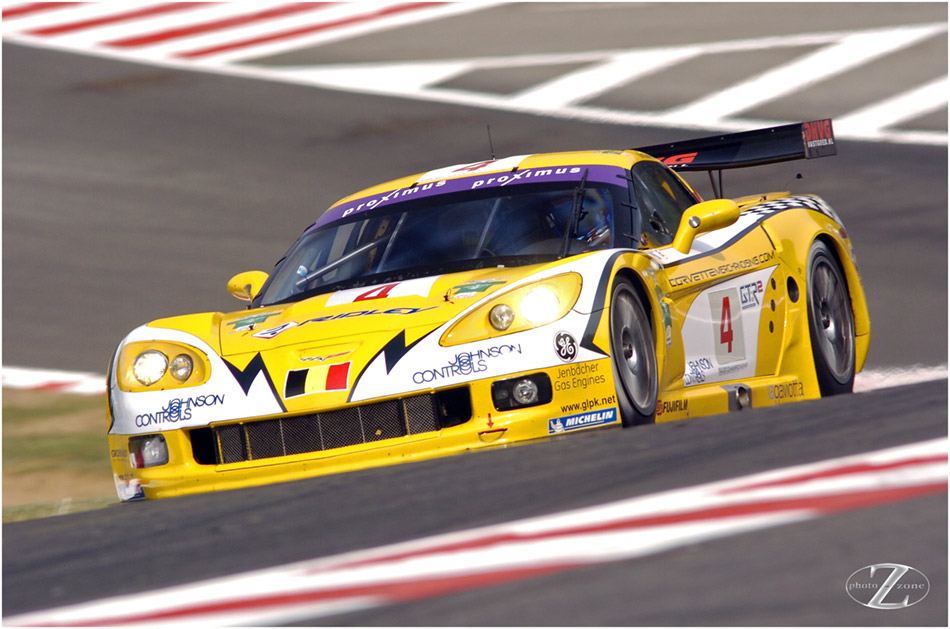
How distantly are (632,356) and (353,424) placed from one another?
105cm

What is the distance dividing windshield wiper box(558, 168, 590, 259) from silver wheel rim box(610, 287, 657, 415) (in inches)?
21.3

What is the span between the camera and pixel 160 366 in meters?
5.43

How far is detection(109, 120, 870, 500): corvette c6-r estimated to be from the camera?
5.02 metres

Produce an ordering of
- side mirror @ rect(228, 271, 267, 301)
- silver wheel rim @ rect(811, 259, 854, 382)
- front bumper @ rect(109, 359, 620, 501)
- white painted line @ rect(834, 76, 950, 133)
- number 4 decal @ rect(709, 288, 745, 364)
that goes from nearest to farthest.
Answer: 1. front bumper @ rect(109, 359, 620, 501)
2. number 4 decal @ rect(709, 288, 745, 364)
3. side mirror @ rect(228, 271, 267, 301)
4. silver wheel rim @ rect(811, 259, 854, 382)
5. white painted line @ rect(834, 76, 950, 133)

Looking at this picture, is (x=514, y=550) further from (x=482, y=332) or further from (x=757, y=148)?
(x=757, y=148)

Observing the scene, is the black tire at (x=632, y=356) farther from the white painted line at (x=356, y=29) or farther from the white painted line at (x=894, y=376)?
the white painted line at (x=356, y=29)

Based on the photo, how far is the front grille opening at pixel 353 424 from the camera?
5.02 metres

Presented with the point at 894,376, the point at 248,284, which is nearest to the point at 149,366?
the point at 248,284

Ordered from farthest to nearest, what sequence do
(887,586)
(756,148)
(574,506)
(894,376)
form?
(894,376) < (756,148) < (574,506) < (887,586)

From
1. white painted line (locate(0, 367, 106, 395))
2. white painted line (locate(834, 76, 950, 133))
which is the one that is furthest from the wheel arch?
white painted line (locate(834, 76, 950, 133))

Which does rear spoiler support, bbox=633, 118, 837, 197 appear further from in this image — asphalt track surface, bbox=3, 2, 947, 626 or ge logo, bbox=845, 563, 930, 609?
ge logo, bbox=845, 563, 930, 609

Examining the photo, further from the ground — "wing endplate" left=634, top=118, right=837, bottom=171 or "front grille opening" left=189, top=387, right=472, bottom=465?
"wing endplate" left=634, top=118, right=837, bottom=171

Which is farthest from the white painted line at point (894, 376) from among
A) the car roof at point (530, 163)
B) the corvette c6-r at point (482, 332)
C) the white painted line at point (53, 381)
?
the white painted line at point (53, 381)

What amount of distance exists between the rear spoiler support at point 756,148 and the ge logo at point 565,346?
8.74 feet
